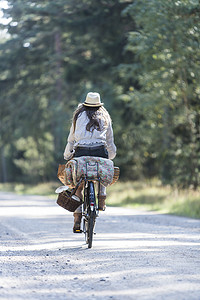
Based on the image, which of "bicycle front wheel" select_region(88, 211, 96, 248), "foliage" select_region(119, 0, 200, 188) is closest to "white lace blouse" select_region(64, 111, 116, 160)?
"bicycle front wheel" select_region(88, 211, 96, 248)

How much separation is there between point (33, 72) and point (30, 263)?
26.5 meters

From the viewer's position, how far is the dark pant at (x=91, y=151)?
7.74 m

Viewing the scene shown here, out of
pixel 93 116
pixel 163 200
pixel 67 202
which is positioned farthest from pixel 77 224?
pixel 163 200

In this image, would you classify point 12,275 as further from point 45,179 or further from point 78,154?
point 45,179

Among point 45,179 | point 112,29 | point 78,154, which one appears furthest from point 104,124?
point 45,179

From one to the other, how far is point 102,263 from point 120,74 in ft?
57.8

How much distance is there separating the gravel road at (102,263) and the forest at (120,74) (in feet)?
22.1

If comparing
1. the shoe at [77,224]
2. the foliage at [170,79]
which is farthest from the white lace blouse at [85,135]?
the foliage at [170,79]

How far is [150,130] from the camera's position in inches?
908

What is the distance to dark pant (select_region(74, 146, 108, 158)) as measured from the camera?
7.74 metres

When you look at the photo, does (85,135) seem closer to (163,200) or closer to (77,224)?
(77,224)

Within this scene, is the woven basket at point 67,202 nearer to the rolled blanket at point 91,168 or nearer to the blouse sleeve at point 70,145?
the rolled blanket at point 91,168

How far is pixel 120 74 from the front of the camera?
925 inches

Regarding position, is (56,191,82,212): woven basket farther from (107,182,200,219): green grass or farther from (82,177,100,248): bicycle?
(107,182,200,219): green grass
